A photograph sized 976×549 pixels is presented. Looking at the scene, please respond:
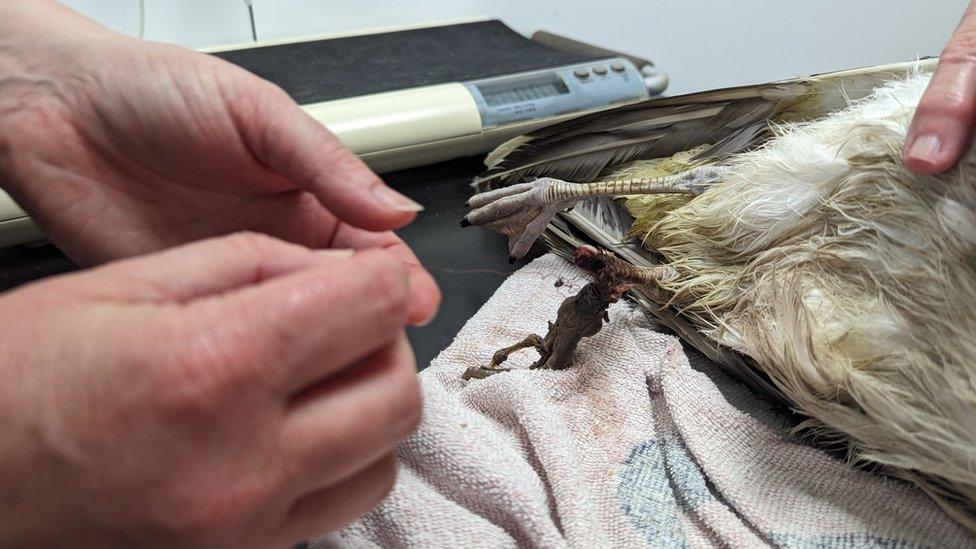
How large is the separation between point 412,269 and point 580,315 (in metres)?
0.28

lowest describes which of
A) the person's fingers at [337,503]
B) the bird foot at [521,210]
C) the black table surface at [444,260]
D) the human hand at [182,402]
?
the black table surface at [444,260]

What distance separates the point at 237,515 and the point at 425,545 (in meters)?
0.24

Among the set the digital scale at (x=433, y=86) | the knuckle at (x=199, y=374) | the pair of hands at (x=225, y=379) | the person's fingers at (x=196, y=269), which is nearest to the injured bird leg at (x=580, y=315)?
the pair of hands at (x=225, y=379)

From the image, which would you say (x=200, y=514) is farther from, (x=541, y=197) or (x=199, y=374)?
(x=541, y=197)

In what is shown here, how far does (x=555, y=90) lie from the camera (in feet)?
4.97

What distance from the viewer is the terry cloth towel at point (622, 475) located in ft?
2.00

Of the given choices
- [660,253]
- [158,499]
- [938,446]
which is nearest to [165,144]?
[158,499]

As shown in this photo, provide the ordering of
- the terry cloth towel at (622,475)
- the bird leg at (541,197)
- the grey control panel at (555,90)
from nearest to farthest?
the terry cloth towel at (622,475) < the bird leg at (541,197) < the grey control panel at (555,90)

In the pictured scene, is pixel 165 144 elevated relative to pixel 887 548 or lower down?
elevated

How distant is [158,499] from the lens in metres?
0.36

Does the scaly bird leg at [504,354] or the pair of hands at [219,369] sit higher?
the pair of hands at [219,369]

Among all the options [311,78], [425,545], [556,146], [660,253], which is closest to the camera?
[425,545]

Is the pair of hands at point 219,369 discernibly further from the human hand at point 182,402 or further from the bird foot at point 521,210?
the bird foot at point 521,210

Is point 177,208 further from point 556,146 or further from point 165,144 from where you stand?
point 556,146
